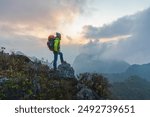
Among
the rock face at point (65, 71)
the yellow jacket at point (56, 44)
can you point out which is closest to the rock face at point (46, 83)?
the rock face at point (65, 71)

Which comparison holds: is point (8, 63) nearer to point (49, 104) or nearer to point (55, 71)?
point (55, 71)

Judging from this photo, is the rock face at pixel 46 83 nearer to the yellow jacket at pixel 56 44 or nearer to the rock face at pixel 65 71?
the rock face at pixel 65 71

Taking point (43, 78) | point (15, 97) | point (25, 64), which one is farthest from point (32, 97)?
point (25, 64)

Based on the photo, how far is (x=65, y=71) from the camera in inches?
1125

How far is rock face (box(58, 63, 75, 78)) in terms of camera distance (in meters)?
28.5

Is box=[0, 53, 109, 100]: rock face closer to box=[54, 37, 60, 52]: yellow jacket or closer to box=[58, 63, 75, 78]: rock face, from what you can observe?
box=[58, 63, 75, 78]: rock face

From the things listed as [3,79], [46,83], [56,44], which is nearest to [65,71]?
[56,44]

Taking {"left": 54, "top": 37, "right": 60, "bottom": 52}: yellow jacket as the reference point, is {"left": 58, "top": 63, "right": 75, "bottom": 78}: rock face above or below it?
below

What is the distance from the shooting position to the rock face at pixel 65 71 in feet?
93.4

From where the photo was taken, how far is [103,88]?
88.1 ft

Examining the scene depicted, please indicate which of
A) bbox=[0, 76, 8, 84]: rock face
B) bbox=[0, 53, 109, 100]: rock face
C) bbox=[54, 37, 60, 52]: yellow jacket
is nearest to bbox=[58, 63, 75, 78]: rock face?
bbox=[0, 53, 109, 100]: rock face

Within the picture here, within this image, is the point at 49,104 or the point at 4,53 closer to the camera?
the point at 49,104

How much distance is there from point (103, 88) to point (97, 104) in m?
9.92

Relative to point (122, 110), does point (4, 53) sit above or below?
above
